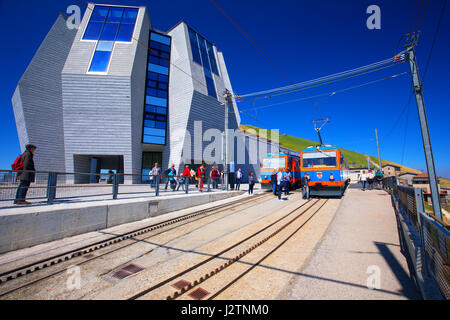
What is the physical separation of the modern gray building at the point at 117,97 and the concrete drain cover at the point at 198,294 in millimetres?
17443

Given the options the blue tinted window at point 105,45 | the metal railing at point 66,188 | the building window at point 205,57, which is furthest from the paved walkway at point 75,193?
the blue tinted window at point 105,45

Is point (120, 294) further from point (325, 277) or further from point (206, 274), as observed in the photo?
point (325, 277)

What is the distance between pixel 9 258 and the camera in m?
4.15

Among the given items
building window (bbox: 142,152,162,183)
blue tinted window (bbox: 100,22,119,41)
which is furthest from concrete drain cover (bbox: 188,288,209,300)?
blue tinted window (bbox: 100,22,119,41)

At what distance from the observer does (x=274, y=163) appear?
50.3ft

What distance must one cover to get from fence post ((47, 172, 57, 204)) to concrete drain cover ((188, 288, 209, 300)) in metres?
5.66

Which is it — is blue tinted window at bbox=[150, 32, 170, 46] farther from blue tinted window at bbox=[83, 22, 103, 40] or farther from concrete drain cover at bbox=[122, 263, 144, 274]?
concrete drain cover at bbox=[122, 263, 144, 274]

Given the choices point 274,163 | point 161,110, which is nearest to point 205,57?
point 161,110

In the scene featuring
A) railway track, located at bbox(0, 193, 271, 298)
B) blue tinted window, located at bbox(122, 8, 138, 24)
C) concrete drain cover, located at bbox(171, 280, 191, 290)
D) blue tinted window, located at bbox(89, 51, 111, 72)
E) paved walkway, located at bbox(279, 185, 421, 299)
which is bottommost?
railway track, located at bbox(0, 193, 271, 298)

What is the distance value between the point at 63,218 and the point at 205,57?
2597 cm

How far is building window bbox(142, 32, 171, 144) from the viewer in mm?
21181

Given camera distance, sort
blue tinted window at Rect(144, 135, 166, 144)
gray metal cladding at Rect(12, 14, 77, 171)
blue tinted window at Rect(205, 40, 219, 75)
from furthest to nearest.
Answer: blue tinted window at Rect(205, 40, 219, 75)
blue tinted window at Rect(144, 135, 166, 144)
gray metal cladding at Rect(12, 14, 77, 171)

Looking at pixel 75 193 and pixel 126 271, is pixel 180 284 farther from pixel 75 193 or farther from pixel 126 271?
pixel 75 193


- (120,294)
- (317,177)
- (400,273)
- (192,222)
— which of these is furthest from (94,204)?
(317,177)
